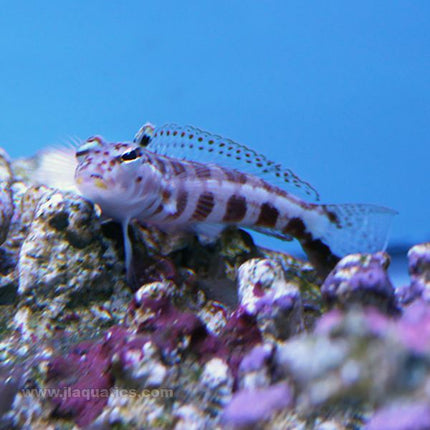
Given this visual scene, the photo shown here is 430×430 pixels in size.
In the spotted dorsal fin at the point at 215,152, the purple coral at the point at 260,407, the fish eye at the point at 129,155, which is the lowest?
the purple coral at the point at 260,407

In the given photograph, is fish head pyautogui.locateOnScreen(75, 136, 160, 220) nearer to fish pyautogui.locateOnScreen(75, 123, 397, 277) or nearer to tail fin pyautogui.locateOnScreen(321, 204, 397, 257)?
fish pyautogui.locateOnScreen(75, 123, 397, 277)

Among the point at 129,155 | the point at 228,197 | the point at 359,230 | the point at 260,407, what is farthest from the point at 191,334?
the point at 359,230

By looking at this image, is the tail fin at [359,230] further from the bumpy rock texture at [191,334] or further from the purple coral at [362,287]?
the purple coral at [362,287]

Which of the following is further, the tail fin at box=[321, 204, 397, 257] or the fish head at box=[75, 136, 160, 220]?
the tail fin at box=[321, 204, 397, 257]

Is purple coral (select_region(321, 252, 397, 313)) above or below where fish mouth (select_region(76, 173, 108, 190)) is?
below

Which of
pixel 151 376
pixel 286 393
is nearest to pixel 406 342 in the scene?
pixel 286 393

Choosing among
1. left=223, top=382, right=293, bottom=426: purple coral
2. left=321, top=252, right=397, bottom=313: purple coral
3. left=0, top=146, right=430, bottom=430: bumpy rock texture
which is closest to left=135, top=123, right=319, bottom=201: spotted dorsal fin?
left=0, top=146, right=430, bottom=430: bumpy rock texture

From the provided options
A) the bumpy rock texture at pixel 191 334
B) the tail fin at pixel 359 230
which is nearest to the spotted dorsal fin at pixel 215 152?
the tail fin at pixel 359 230

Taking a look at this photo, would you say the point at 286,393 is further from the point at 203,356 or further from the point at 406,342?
the point at 203,356

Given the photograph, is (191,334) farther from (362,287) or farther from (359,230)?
(359,230)
